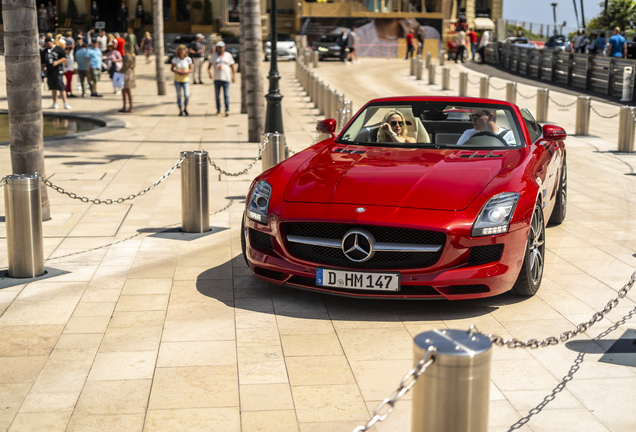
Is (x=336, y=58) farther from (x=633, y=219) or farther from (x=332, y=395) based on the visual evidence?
(x=332, y=395)

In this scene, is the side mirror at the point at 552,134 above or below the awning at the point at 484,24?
below

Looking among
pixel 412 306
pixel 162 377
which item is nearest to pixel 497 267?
pixel 412 306

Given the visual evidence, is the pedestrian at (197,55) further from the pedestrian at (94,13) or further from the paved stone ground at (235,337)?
the pedestrian at (94,13)

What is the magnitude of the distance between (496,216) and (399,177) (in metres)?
0.82

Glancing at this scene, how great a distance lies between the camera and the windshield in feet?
24.1

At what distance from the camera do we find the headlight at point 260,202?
6.26 m

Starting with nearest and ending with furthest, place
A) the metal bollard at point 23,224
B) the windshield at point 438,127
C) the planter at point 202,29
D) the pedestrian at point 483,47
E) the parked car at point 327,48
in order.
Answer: the metal bollard at point 23,224, the windshield at point 438,127, the pedestrian at point 483,47, the parked car at point 327,48, the planter at point 202,29

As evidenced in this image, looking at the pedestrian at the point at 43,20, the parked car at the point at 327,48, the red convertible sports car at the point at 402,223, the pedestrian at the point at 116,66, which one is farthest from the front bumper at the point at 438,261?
the pedestrian at the point at 43,20

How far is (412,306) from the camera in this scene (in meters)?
6.20

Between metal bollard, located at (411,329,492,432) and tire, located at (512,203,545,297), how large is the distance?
3075 mm

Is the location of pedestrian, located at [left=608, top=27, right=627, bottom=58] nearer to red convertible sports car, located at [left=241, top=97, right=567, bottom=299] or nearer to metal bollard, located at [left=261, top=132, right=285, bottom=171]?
metal bollard, located at [left=261, top=132, right=285, bottom=171]

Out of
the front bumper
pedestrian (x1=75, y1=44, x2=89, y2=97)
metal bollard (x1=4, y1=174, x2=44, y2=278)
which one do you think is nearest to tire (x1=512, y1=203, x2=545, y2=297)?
the front bumper

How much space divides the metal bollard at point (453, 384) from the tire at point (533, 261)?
121 inches

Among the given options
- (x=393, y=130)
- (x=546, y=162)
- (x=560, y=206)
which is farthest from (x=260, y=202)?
(x=560, y=206)
